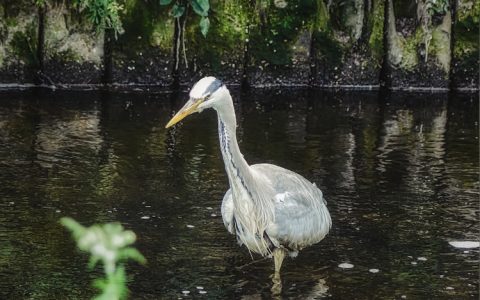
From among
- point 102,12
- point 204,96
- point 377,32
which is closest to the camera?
point 204,96

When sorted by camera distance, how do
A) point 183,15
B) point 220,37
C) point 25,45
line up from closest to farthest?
1. point 25,45
2. point 183,15
3. point 220,37

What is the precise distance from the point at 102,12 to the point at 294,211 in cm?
582

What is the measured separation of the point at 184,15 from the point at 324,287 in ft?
20.3

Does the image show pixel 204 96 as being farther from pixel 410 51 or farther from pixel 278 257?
pixel 410 51

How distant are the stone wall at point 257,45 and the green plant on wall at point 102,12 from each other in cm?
21

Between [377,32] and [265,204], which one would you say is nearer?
[265,204]

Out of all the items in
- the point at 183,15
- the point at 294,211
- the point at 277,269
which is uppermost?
the point at 183,15

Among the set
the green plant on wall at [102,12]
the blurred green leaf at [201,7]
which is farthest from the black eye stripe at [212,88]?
the blurred green leaf at [201,7]

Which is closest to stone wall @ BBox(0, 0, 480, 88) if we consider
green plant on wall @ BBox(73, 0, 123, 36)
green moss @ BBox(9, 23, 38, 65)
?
green moss @ BBox(9, 23, 38, 65)

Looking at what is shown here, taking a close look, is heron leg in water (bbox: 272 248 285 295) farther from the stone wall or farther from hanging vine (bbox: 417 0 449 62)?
hanging vine (bbox: 417 0 449 62)

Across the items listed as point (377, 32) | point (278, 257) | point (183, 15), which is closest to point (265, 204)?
point (278, 257)

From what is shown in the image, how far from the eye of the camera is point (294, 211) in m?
5.32

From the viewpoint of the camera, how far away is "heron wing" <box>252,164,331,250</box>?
17.4ft

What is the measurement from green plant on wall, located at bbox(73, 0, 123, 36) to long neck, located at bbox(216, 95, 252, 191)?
19.0 ft
